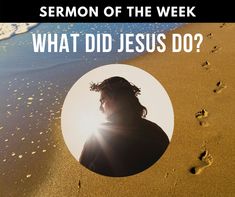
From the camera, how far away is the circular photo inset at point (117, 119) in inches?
151

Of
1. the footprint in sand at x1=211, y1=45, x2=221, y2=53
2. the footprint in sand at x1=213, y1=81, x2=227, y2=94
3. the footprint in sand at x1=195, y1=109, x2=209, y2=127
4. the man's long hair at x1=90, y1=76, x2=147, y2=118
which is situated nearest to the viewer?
the man's long hair at x1=90, y1=76, x2=147, y2=118

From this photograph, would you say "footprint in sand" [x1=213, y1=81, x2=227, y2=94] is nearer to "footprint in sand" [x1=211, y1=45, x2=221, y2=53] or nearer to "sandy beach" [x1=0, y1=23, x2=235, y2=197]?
"sandy beach" [x1=0, y1=23, x2=235, y2=197]

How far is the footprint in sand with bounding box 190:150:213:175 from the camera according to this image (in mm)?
4495

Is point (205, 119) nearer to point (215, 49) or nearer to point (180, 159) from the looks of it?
point (180, 159)

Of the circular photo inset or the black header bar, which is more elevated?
the circular photo inset

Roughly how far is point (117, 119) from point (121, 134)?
168mm

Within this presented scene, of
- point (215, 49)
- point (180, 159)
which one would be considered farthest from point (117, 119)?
point (215, 49)

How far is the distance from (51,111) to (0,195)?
176 cm

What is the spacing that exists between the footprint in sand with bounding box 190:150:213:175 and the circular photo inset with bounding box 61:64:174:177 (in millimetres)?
523

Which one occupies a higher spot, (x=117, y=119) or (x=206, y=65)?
(x=117, y=119)

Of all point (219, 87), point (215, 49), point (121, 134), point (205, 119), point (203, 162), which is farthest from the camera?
point (215, 49)

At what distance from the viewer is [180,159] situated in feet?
15.4

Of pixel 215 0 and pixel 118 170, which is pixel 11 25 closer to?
pixel 215 0

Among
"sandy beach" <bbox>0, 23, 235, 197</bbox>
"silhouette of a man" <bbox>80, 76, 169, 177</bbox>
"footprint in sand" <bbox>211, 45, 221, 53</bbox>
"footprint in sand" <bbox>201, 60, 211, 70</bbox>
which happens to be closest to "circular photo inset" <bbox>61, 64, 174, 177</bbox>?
"silhouette of a man" <bbox>80, 76, 169, 177</bbox>
